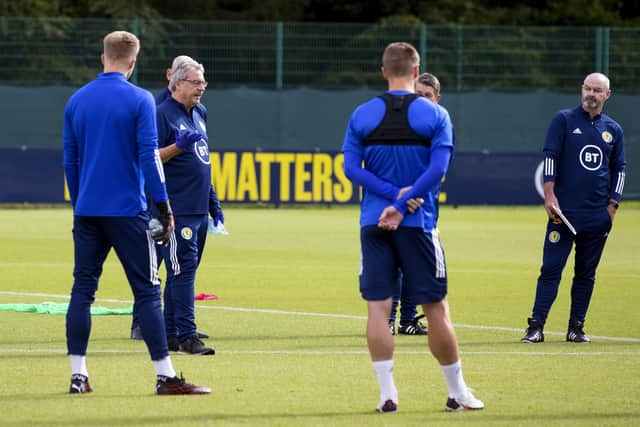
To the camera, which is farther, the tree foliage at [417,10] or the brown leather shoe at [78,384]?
the tree foliage at [417,10]

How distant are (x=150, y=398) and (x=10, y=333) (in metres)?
3.16

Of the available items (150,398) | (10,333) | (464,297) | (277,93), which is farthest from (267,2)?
(150,398)

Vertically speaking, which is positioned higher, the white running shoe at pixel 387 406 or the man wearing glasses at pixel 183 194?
the man wearing glasses at pixel 183 194

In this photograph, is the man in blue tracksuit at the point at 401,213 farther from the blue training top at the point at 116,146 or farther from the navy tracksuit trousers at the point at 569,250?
the navy tracksuit trousers at the point at 569,250

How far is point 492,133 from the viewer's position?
33000 millimetres

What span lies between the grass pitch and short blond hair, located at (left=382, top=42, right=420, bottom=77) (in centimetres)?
188

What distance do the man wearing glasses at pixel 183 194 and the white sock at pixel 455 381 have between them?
2712mm

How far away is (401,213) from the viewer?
7594mm

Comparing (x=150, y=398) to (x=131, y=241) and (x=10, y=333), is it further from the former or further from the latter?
(x=10, y=333)

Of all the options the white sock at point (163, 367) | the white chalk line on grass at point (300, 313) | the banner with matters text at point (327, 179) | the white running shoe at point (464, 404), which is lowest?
the banner with matters text at point (327, 179)

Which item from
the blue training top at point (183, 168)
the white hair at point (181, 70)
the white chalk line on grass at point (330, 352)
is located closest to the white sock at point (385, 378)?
the white chalk line on grass at point (330, 352)

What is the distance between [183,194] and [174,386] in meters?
2.40

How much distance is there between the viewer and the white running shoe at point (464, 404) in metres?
7.73

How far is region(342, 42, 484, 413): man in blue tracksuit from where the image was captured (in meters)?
7.64
